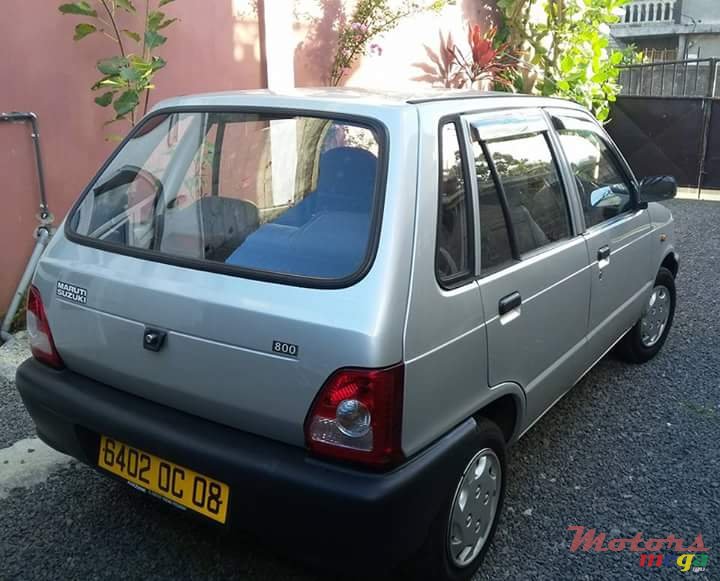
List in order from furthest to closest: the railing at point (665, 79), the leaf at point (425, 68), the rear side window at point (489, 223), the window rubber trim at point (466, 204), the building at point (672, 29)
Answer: the building at point (672, 29), the railing at point (665, 79), the leaf at point (425, 68), the rear side window at point (489, 223), the window rubber trim at point (466, 204)

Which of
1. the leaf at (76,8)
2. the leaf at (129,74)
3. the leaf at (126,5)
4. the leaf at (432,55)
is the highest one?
the leaf at (126,5)

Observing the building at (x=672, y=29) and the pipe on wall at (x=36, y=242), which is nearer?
the pipe on wall at (x=36, y=242)

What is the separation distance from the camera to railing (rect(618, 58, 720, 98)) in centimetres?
1159

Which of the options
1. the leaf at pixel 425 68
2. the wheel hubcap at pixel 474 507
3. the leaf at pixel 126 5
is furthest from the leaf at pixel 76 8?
the leaf at pixel 425 68

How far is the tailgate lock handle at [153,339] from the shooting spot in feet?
7.50

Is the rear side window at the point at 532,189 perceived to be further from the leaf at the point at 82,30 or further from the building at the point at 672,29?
the building at the point at 672,29

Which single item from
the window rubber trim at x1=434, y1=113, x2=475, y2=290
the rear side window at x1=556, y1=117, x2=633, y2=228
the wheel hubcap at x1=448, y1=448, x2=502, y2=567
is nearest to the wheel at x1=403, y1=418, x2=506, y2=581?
the wheel hubcap at x1=448, y1=448, x2=502, y2=567

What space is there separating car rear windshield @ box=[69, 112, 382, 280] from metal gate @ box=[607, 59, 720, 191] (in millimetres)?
8964

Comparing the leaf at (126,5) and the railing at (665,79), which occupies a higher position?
the leaf at (126,5)

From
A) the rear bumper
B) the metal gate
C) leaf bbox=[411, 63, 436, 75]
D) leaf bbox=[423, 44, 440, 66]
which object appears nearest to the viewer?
the rear bumper

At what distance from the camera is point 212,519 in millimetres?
2242

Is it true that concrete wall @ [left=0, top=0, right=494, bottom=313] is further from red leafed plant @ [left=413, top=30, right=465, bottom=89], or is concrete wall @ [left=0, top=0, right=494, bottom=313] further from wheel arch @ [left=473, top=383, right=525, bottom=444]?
wheel arch @ [left=473, top=383, right=525, bottom=444]

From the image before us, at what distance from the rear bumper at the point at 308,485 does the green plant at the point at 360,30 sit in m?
5.36

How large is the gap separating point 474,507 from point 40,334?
1662mm
